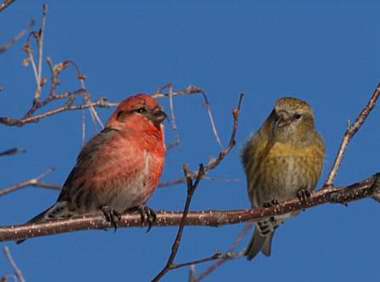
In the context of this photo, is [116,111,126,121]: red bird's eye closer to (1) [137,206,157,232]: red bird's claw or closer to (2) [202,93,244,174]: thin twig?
(1) [137,206,157,232]: red bird's claw

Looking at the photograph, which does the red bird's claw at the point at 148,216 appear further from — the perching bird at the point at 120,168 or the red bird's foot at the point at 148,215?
the perching bird at the point at 120,168

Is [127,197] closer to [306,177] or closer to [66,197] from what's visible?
[66,197]

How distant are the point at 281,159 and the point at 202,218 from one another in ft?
8.69

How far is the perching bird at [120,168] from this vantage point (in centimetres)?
593

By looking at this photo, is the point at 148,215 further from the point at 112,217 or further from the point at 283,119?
the point at 283,119

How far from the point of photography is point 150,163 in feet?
19.8

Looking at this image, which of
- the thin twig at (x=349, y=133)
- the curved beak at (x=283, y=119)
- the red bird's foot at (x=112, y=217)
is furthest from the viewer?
the curved beak at (x=283, y=119)

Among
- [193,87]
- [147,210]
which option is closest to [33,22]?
Result: [193,87]

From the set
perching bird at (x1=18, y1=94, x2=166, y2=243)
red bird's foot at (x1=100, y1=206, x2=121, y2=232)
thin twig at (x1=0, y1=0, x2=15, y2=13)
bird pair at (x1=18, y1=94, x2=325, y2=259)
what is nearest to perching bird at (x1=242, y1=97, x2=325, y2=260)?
bird pair at (x1=18, y1=94, x2=325, y2=259)

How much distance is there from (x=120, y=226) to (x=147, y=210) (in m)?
0.22

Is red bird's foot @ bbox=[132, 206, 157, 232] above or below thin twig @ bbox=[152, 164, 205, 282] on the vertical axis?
above

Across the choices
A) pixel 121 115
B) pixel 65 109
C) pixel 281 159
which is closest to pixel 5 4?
pixel 65 109

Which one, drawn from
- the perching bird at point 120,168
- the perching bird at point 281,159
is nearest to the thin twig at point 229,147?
the perching bird at point 120,168

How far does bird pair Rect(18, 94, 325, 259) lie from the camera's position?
594 cm
